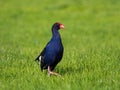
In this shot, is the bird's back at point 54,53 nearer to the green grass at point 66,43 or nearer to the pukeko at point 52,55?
the pukeko at point 52,55

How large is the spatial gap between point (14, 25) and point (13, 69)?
621 inches

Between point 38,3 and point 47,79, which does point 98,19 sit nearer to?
point 38,3

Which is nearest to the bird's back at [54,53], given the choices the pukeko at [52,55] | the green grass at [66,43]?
the pukeko at [52,55]

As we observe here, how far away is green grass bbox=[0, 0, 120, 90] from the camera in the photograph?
342 inches

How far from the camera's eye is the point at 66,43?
19.5m

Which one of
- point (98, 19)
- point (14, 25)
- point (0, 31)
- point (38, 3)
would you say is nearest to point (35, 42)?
point (0, 31)

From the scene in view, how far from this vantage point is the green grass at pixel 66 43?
8.69 metres

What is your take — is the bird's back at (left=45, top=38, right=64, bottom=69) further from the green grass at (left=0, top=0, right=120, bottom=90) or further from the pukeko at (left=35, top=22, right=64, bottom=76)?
the green grass at (left=0, top=0, right=120, bottom=90)

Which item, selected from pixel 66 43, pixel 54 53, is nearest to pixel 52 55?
pixel 54 53

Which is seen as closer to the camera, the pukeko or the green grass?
the green grass

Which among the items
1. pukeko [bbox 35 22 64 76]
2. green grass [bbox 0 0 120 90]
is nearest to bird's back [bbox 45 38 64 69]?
pukeko [bbox 35 22 64 76]

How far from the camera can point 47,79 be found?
9023 millimetres

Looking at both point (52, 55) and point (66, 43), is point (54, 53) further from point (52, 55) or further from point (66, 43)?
point (66, 43)

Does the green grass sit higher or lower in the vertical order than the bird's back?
lower
